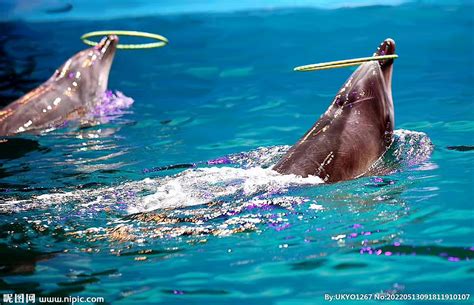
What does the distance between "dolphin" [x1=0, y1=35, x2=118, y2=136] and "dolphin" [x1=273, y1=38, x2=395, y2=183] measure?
3.80 meters

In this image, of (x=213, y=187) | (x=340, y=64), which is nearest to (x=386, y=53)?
(x=340, y=64)

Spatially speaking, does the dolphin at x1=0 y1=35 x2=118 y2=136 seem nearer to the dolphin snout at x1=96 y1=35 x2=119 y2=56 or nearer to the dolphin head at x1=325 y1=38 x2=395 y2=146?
the dolphin snout at x1=96 y1=35 x2=119 y2=56

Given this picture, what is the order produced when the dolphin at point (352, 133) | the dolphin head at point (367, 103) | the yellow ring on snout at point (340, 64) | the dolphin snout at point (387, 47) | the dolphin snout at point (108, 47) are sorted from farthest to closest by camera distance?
the dolphin snout at point (108, 47), the dolphin snout at point (387, 47), the dolphin head at point (367, 103), the dolphin at point (352, 133), the yellow ring on snout at point (340, 64)

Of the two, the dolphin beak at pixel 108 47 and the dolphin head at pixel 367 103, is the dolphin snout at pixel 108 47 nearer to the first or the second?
the dolphin beak at pixel 108 47

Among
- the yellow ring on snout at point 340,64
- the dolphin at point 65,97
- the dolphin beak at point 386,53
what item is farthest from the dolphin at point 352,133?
the dolphin at point 65,97

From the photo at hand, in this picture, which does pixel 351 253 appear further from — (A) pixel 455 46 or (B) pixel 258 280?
(A) pixel 455 46

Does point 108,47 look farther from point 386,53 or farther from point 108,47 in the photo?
point 386,53

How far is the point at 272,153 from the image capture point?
22.0 feet

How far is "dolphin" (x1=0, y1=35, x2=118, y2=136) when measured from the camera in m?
8.67

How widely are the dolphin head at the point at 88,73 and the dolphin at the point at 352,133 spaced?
4.41m

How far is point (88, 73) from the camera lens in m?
9.88

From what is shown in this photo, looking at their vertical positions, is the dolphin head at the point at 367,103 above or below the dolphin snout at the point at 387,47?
below

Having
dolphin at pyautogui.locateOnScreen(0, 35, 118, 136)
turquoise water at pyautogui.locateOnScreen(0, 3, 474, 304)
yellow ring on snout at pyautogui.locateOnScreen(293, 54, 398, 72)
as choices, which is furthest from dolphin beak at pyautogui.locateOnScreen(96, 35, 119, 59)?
yellow ring on snout at pyautogui.locateOnScreen(293, 54, 398, 72)

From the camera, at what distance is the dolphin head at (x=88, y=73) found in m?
9.69
